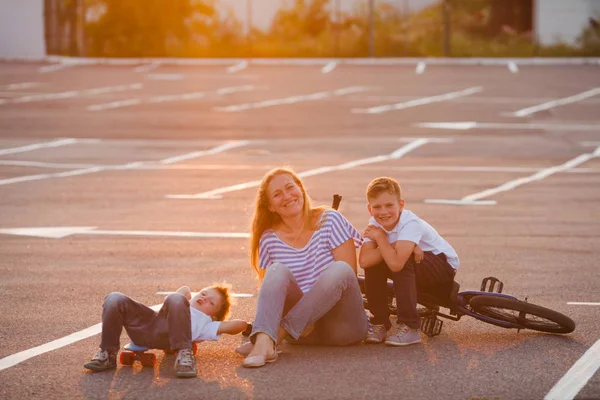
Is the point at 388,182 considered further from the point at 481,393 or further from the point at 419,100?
the point at 419,100

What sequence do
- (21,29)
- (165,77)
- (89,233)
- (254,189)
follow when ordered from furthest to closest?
(21,29), (165,77), (254,189), (89,233)

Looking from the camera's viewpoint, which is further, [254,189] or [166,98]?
[166,98]

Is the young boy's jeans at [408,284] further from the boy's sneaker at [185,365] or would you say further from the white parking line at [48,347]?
the white parking line at [48,347]

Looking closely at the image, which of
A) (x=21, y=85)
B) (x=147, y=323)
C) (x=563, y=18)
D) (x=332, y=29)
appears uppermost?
(x=563, y=18)

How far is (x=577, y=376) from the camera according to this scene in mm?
6965

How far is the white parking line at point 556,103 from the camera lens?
1070 inches

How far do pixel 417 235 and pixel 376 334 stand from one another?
71 centimetres

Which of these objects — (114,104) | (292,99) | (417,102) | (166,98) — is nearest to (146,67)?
(166,98)

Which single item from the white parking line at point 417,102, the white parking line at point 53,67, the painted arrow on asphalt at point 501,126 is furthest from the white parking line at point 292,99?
the white parking line at point 53,67

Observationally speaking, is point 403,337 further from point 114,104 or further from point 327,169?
point 114,104

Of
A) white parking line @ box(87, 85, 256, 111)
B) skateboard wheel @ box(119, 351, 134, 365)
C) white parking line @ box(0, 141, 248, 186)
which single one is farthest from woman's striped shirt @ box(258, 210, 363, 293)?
white parking line @ box(87, 85, 256, 111)

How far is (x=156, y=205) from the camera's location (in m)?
14.7

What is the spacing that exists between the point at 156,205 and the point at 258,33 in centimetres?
3110

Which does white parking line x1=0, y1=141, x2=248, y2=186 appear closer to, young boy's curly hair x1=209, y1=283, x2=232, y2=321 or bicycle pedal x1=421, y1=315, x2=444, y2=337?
young boy's curly hair x1=209, y1=283, x2=232, y2=321
